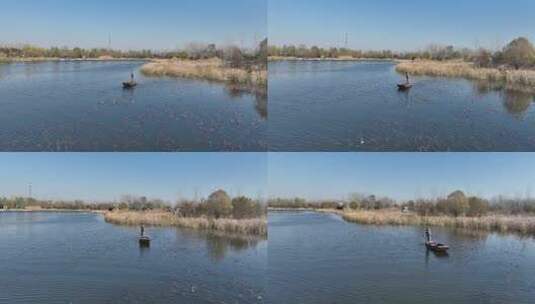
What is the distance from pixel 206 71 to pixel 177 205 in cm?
225

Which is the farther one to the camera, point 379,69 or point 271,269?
point 379,69

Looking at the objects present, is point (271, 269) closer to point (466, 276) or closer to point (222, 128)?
point (222, 128)

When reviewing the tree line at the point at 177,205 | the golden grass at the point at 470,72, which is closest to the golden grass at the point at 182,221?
the tree line at the point at 177,205

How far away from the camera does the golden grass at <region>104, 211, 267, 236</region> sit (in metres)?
8.91

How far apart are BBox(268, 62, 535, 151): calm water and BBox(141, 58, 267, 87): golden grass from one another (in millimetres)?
399

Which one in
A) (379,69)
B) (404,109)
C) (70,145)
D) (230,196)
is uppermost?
(379,69)

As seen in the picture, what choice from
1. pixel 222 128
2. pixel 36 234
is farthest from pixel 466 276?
pixel 36 234

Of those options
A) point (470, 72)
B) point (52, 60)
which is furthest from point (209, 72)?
point (470, 72)

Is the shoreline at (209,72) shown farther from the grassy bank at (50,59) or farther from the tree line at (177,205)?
the tree line at (177,205)

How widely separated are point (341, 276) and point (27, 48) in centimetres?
629

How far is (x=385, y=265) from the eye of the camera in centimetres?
966

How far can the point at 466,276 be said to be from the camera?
30.6ft

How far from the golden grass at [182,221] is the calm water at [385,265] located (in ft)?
1.39

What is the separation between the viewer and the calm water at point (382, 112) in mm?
8312
